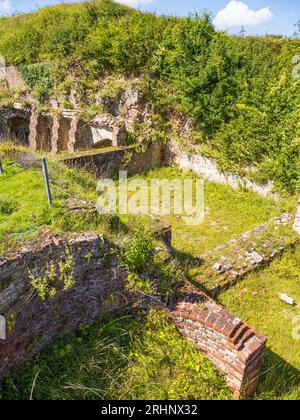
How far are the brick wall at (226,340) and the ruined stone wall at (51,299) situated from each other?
1074mm

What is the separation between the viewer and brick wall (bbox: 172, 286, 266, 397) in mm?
4727

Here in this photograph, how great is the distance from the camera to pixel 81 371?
4.66m

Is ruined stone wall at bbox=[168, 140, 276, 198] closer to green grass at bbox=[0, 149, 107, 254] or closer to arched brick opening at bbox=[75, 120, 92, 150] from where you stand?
arched brick opening at bbox=[75, 120, 92, 150]

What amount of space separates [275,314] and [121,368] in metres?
3.82

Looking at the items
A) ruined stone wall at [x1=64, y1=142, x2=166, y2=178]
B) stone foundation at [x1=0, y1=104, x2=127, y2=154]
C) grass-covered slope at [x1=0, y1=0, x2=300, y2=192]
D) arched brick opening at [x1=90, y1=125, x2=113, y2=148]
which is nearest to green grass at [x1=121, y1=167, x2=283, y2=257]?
grass-covered slope at [x1=0, y1=0, x2=300, y2=192]

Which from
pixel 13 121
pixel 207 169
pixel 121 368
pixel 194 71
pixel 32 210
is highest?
pixel 194 71

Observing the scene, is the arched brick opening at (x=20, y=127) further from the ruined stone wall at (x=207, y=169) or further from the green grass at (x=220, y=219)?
the green grass at (x=220, y=219)

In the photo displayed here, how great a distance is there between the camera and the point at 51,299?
190 inches

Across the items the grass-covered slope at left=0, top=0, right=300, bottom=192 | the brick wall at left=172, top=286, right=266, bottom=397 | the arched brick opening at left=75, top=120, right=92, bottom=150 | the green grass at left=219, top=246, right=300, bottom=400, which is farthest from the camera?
the arched brick opening at left=75, top=120, right=92, bottom=150

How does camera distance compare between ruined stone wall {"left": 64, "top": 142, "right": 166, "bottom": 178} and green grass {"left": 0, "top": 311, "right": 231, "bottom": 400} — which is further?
ruined stone wall {"left": 64, "top": 142, "right": 166, "bottom": 178}

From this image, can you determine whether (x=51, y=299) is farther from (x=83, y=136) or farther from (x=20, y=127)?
(x=20, y=127)

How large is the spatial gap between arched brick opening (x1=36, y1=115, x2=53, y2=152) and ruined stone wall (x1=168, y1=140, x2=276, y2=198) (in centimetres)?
645

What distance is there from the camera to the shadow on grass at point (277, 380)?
16.8ft

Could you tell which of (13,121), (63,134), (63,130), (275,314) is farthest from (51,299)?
(13,121)
